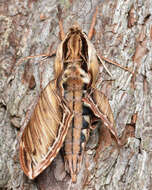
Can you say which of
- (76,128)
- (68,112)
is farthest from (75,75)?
(76,128)

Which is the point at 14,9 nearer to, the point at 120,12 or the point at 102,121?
the point at 120,12

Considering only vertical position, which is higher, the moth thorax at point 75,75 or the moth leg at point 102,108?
the moth thorax at point 75,75

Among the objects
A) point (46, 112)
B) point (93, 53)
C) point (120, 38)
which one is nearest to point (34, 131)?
point (46, 112)

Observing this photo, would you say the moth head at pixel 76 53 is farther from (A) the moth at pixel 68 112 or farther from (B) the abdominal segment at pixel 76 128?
(B) the abdominal segment at pixel 76 128

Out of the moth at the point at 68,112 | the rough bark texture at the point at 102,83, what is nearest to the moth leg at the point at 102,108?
the moth at the point at 68,112

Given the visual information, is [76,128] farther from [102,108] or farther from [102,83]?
[102,83]

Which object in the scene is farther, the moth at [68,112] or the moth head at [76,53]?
the moth head at [76,53]

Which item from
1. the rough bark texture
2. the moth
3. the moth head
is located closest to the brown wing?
the moth
